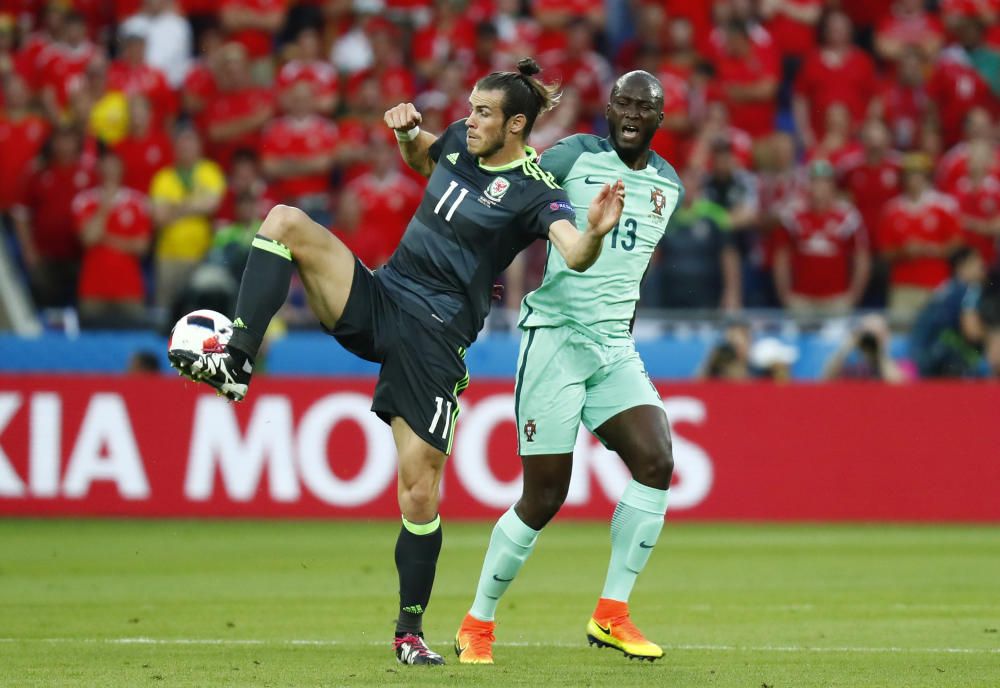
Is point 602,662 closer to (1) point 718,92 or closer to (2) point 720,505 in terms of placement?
(2) point 720,505

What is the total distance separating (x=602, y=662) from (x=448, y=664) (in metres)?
0.72

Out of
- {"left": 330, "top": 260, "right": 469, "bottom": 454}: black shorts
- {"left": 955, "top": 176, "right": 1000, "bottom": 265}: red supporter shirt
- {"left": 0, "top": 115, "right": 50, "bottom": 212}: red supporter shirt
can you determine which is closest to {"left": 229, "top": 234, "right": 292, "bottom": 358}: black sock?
{"left": 330, "top": 260, "right": 469, "bottom": 454}: black shorts

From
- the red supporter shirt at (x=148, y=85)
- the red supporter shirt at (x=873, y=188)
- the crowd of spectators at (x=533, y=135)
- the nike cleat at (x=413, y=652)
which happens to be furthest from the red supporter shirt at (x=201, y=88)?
the nike cleat at (x=413, y=652)

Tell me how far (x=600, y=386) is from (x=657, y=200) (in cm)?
96

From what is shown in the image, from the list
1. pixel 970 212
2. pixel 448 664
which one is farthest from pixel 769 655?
pixel 970 212

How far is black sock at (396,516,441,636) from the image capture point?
7.79 metres

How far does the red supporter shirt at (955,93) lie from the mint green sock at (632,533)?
12.0 m

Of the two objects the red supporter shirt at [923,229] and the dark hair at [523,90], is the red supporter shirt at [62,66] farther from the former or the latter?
the dark hair at [523,90]

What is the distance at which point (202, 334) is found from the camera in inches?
283

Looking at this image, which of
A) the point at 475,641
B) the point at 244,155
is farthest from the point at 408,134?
the point at 244,155

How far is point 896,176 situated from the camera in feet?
59.2

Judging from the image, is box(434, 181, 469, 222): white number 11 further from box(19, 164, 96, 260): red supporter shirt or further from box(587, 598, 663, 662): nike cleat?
box(19, 164, 96, 260): red supporter shirt

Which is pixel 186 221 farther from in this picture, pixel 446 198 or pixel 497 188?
pixel 497 188

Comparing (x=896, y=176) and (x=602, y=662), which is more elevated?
(x=896, y=176)
